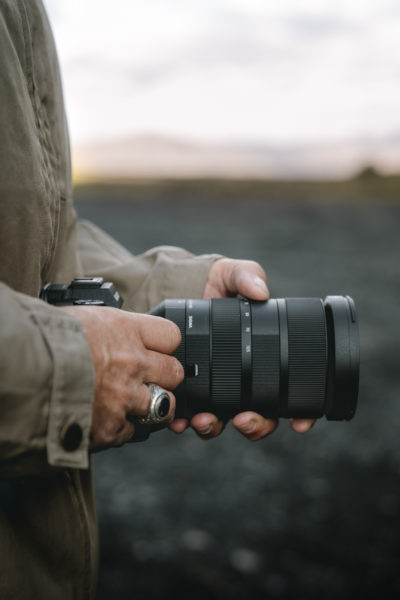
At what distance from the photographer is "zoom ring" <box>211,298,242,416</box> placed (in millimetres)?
1701

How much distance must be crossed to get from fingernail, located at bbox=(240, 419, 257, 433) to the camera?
2.3 inches

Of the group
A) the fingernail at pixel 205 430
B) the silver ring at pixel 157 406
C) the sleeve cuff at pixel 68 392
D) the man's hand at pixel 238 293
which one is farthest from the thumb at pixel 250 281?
the sleeve cuff at pixel 68 392

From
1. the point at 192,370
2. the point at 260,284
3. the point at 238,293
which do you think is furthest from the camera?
the point at 238,293

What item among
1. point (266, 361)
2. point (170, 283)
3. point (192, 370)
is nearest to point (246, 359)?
point (266, 361)

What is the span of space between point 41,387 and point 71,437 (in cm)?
13

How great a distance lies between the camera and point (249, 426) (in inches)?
70.2

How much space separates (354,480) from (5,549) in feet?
8.60

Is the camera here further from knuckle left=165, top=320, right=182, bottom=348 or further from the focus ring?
knuckle left=165, top=320, right=182, bottom=348

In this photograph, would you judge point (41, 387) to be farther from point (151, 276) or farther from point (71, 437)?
point (151, 276)

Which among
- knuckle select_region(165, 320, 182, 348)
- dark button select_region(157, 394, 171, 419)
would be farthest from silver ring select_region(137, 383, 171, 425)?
knuckle select_region(165, 320, 182, 348)

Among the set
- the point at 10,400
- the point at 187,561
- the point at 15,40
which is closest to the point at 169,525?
the point at 187,561

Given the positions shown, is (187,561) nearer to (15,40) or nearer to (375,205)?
(15,40)

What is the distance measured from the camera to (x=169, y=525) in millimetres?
3184

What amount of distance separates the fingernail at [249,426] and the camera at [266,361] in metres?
0.06
